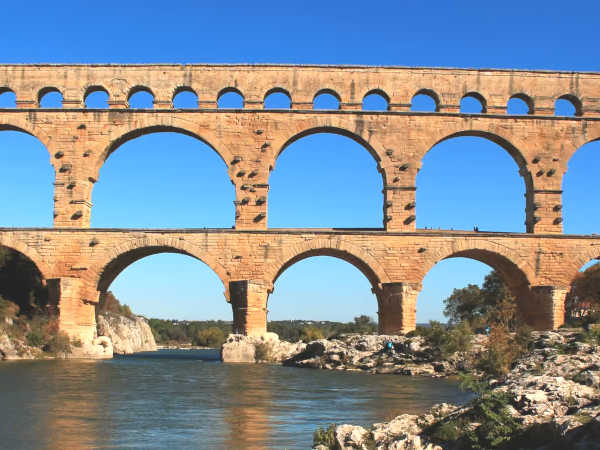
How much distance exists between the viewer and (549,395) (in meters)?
7.12

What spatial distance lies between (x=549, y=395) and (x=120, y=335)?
44.9 metres

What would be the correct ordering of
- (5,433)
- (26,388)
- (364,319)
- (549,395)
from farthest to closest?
(364,319) → (26,388) → (5,433) → (549,395)

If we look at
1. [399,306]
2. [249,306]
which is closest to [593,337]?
[399,306]

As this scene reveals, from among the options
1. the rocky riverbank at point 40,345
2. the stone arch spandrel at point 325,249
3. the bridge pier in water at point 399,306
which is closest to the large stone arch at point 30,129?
the rocky riverbank at point 40,345

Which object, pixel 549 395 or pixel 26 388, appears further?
pixel 26 388

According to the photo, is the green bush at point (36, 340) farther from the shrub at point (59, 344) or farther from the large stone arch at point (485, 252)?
the large stone arch at point (485, 252)

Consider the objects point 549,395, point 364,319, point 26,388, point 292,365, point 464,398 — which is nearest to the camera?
point 549,395

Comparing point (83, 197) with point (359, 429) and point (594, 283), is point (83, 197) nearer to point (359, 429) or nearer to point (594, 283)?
point (359, 429)

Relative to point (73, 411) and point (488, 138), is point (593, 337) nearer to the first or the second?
point (73, 411)

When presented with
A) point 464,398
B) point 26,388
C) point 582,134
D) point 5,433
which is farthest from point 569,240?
point 5,433

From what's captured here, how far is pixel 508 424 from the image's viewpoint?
21.7ft

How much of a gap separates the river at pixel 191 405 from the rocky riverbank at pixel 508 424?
1133 mm

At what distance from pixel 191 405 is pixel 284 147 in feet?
50.3

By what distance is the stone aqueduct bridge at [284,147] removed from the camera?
2455cm
